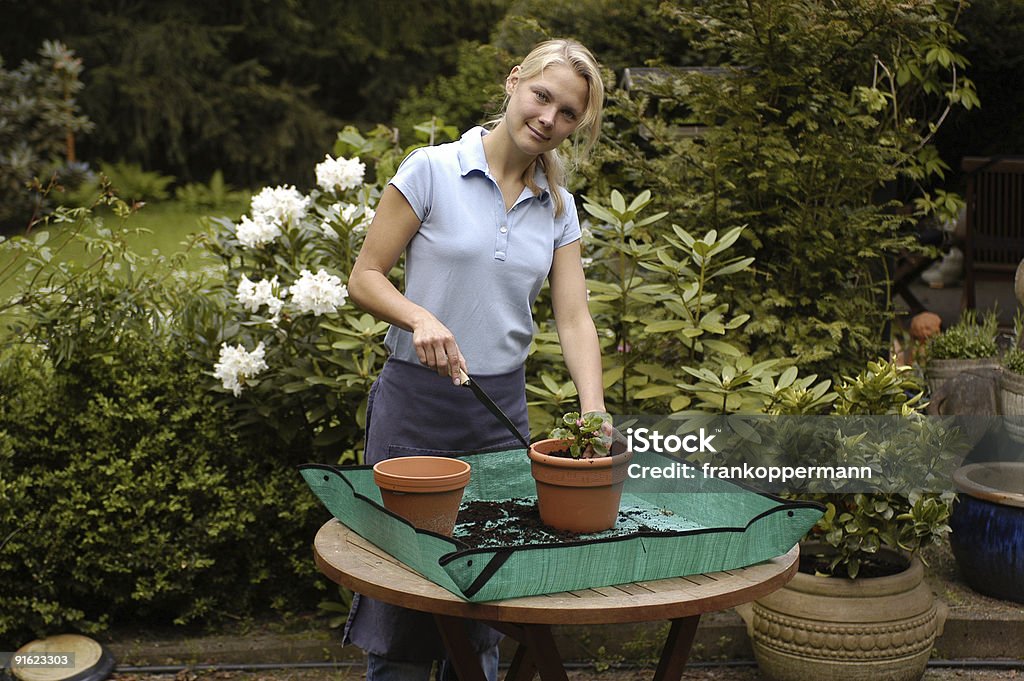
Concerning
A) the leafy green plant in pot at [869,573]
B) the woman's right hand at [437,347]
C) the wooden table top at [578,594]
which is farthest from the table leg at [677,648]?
the leafy green plant in pot at [869,573]

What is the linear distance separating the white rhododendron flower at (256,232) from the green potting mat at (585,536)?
1.71 metres

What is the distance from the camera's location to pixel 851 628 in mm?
3375

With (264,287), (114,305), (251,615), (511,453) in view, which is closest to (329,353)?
(264,287)

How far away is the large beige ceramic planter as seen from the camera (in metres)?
3.38

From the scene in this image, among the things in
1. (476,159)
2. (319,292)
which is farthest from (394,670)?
(319,292)

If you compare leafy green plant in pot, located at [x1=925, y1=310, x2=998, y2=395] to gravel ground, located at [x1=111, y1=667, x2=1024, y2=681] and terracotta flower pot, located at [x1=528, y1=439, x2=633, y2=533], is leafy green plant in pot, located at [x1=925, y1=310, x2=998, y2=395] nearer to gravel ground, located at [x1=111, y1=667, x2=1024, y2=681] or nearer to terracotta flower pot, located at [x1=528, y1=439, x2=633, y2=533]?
gravel ground, located at [x1=111, y1=667, x2=1024, y2=681]

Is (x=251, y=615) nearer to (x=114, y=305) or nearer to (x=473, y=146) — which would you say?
(x=114, y=305)

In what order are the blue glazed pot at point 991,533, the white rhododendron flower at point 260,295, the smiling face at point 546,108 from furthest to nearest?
the blue glazed pot at point 991,533
the white rhododendron flower at point 260,295
the smiling face at point 546,108

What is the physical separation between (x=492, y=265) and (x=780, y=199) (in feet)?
6.64

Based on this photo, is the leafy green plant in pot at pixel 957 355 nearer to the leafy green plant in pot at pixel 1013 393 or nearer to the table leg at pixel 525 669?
the leafy green plant in pot at pixel 1013 393

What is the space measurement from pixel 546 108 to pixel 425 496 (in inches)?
30.9

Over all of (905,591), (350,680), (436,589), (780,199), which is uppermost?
(780,199)

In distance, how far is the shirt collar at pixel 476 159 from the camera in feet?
7.83

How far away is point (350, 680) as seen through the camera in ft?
12.0
